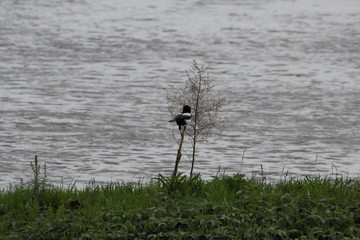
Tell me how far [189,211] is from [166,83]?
32.2 ft

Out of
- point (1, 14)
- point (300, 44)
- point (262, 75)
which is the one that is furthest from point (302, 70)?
point (1, 14)

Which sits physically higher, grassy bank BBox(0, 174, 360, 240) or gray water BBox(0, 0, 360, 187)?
gray water BBox(0, 0, 360, 187)

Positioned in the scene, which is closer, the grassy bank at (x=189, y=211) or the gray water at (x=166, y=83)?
the grassy bank at (x=189, y=211)

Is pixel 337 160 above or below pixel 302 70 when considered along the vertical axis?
below

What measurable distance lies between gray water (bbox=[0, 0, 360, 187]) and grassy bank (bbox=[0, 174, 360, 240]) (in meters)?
1.39

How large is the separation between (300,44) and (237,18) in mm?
4248

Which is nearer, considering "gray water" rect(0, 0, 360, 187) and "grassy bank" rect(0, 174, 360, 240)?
"grassy bank" rect(0, 174, 360, 240)

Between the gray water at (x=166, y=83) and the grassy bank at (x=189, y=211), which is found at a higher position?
the gray water at (x=166, y=83)

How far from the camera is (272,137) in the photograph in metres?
13.9

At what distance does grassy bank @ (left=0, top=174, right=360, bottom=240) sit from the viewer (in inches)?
304

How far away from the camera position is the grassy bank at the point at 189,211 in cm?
771

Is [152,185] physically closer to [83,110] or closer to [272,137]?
[272,137]

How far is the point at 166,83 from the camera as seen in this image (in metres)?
17.8

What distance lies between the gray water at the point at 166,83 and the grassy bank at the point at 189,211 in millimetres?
1385
